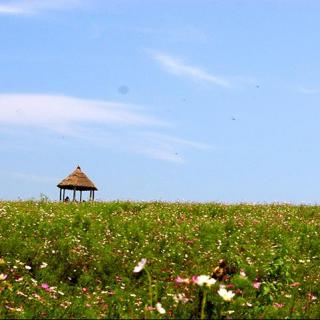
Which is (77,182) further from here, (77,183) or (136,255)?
(136,255)

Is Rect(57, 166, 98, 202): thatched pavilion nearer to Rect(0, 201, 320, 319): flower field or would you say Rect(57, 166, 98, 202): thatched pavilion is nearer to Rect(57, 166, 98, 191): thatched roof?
Rect(57, 166, 98, 191): thatched roof

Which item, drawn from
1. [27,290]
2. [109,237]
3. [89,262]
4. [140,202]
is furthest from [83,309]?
[140,202]

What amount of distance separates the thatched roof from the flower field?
70.8ft

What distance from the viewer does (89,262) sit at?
48.2 feet

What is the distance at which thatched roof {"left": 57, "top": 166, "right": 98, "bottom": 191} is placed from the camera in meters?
43.0

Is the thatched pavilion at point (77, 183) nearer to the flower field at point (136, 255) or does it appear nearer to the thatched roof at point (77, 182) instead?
the thatched roof at point (77, 182)

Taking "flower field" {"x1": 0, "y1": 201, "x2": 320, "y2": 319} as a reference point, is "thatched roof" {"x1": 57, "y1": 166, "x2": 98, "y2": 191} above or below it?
above

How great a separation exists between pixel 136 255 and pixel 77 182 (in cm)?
2838

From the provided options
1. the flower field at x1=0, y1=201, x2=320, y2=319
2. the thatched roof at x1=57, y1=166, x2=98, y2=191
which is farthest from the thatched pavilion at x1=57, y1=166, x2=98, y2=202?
the flower field at x1=0, y1=201, x2=320, y2=319

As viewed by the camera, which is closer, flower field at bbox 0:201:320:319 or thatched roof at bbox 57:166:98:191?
flower field at bbox 0:201:320:319

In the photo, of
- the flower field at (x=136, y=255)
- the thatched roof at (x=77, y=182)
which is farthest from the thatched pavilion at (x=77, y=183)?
the flower field at (x=136, y=255)

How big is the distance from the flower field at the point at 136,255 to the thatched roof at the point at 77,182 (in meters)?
21.6

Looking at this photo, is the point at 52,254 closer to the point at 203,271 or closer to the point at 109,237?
the point at 109,237

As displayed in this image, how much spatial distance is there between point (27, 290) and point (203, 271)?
14.2 ft
